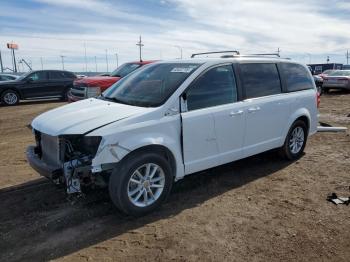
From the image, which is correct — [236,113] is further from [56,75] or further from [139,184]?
[56,75]

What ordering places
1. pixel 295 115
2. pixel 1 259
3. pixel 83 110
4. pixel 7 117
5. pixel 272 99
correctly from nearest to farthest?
pixel 1 259
pixel 83 110
pixel 272 99
pixel 295 115
pixel 7 117

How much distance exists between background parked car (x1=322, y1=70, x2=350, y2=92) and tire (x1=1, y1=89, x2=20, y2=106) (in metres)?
16.7

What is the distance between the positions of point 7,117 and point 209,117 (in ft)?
33.2

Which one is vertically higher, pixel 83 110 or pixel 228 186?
pixel 83 110

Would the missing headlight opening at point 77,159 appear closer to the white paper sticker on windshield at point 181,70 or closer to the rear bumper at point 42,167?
the rear bumper at point 42,167

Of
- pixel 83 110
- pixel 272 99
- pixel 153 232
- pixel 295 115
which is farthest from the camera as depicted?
pixel 295 115

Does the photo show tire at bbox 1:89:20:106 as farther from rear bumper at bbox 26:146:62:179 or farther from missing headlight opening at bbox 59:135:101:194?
missing headlight opening at bbox 59:135:101:194

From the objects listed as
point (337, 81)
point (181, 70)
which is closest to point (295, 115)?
point (181, 70)

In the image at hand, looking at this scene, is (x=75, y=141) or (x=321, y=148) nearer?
(x=75, y=141)

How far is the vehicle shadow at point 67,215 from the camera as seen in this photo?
3.75 metres

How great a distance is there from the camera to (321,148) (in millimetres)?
7547

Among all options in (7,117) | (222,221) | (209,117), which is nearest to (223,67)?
(209,117)

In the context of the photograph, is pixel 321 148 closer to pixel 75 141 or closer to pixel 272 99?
pixel 272 99

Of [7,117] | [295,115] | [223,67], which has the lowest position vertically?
[7,117]
